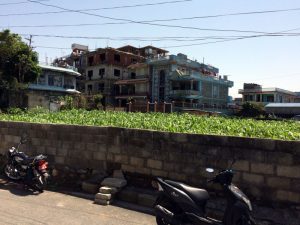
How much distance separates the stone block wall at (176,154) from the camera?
5.98m

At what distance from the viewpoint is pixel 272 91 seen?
2315 inches

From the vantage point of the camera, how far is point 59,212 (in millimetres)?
6676

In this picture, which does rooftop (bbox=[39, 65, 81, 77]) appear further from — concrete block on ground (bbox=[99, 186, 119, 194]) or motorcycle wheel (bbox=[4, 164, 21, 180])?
concrete block on ground (bbox=[99, 186, 119, 194])

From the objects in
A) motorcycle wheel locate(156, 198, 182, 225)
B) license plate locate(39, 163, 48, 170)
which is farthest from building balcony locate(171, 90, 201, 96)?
motorcycle wheel locate(156, 198, 182, 225)

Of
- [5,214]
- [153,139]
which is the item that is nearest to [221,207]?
[153,139]

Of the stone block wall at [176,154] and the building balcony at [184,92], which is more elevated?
the building balcony at [184,92]

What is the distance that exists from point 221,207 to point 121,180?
2.52 metres

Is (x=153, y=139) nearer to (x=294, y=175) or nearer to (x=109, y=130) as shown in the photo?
(x=109, y=130)

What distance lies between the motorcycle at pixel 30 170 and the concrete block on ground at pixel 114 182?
5.62 ft

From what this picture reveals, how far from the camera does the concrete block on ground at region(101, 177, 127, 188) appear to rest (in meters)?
7.61

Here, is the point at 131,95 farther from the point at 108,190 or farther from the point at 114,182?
the point at 108,190

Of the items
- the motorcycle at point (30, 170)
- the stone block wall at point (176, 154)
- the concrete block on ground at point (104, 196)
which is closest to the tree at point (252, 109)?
the stone block wall at point (176, 154)

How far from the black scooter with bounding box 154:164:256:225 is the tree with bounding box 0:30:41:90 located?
104 feet

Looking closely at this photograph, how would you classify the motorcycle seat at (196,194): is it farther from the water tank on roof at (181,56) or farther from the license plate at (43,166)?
the water tank on roof at (181,56)
